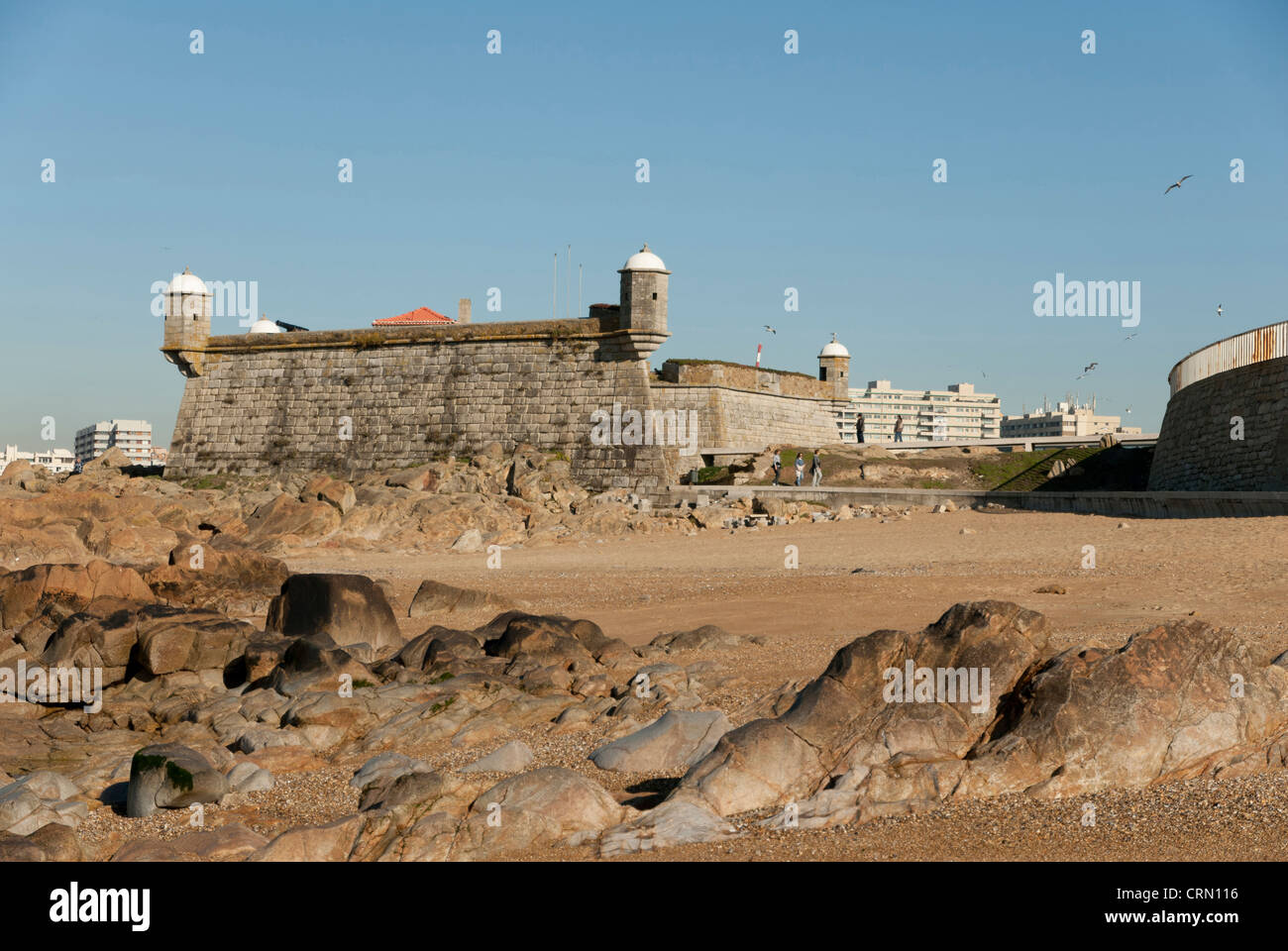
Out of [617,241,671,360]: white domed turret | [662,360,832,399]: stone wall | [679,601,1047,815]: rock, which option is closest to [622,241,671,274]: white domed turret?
[617,241,671,360]: white domed turret

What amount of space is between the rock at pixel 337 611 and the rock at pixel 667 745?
771 centimetres

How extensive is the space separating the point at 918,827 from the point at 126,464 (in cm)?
4078

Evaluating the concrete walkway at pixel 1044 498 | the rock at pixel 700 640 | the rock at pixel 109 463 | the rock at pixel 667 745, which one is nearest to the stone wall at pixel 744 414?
the concrete walkway at pixel 1044 498

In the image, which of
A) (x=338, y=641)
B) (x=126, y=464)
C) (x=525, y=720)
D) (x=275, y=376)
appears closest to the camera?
(x=525, y=720)

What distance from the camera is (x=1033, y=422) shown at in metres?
192

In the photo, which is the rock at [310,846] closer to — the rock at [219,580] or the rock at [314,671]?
the rock at [314,671]

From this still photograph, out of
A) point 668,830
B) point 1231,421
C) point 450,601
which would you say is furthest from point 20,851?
point 1231,421

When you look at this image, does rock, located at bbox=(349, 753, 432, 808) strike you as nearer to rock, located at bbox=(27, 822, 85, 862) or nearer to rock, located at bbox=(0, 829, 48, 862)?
rock, located at bbox=(27, 822, 85, 862)

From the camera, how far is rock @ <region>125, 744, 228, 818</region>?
932cm

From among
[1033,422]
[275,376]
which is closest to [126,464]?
[275,376]

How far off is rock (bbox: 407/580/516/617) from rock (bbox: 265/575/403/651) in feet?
6.10

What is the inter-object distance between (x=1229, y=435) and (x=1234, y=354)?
203 centimetres

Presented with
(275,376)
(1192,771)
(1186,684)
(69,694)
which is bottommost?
(69,694)
